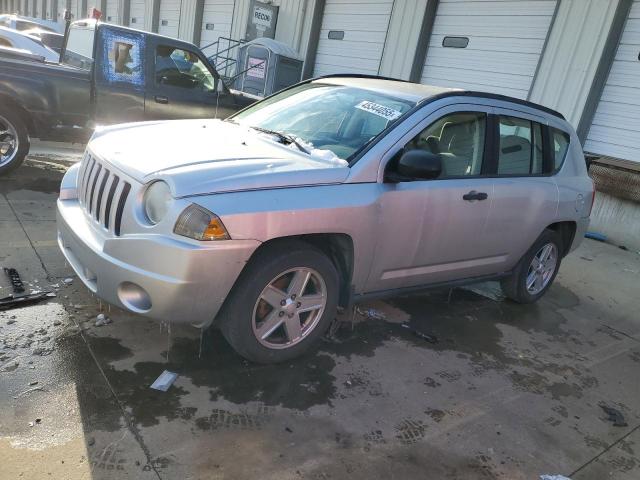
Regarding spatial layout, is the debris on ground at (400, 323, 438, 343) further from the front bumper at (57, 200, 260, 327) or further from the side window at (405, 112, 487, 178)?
the front bumper at (57, 200, 260, 327)

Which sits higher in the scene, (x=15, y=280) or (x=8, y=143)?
(x=8, y=143)

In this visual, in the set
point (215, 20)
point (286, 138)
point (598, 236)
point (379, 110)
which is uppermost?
point (215, 20)

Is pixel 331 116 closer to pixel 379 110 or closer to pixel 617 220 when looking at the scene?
pixel 379 110

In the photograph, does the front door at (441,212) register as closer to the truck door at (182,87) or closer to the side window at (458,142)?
the side window at (458,142)

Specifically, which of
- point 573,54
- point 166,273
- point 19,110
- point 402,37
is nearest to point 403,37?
point 402,37

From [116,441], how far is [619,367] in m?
3.65

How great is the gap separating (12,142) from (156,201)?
13.7ft

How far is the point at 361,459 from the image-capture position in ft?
8.44

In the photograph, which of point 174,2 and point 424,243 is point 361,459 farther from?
point 174,2

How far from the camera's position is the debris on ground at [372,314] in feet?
13.6

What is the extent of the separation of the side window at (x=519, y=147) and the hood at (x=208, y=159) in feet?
5.20

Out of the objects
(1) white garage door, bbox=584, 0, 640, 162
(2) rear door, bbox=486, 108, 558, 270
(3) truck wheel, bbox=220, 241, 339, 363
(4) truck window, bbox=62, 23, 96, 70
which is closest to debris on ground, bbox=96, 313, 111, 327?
(3) truck wheel, bbox=220, 241, 339, 363

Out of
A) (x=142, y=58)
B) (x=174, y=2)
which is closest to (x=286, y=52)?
(x=142, y=58)

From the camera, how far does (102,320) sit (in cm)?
339
